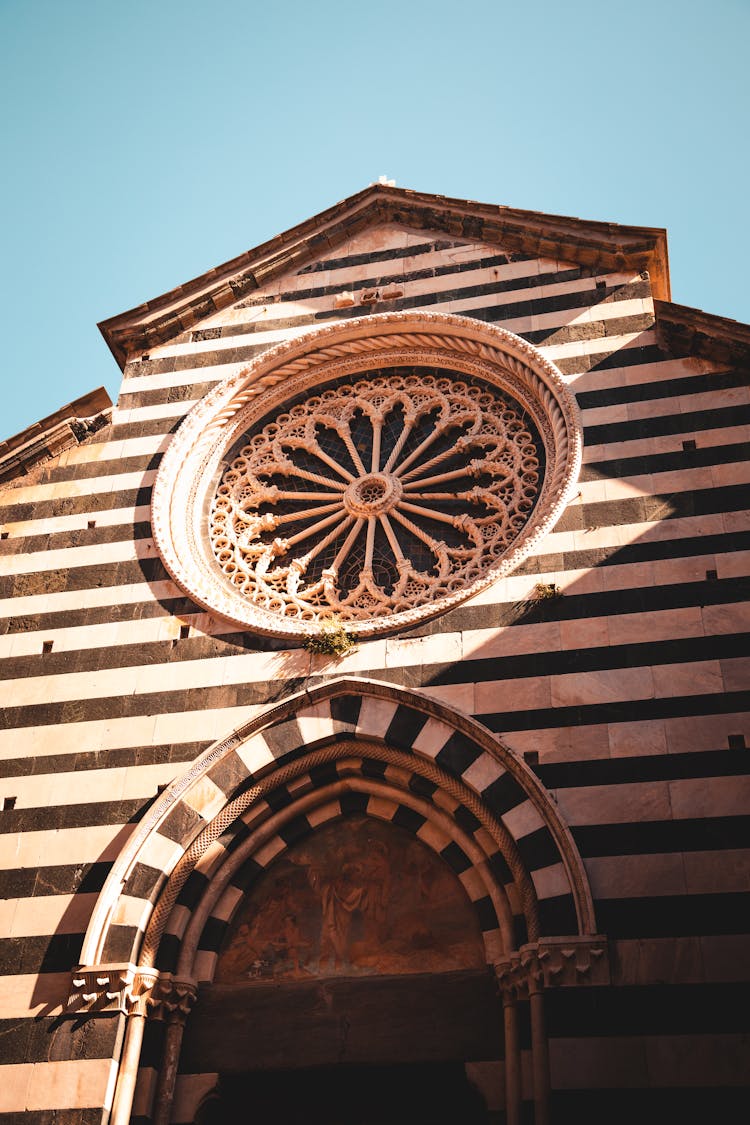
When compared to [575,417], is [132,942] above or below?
below

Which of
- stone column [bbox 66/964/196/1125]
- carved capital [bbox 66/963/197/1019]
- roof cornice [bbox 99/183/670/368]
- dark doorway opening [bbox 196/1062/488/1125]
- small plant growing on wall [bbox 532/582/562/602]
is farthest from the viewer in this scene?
roof cornice [bbox 99/183/670/368]

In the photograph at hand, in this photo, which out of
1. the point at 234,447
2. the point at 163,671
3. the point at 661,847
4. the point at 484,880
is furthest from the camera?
the point at 234,447

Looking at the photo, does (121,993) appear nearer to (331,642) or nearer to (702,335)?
(331,642)

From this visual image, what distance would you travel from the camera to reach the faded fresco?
9.81 m

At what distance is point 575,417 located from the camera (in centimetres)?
1192

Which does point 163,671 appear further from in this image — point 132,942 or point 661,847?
point 661,847

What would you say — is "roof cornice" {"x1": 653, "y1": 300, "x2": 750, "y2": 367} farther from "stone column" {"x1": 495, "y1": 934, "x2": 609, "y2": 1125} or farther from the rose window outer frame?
"stone column" {"x1": 495, "y1": 934, "x2": 609, "y2": 1125}

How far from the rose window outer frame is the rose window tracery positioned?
0.47ft

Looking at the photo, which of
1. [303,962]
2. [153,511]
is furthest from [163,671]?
[303,962]

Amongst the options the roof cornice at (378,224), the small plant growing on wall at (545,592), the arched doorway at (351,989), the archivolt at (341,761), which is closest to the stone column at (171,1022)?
the arched doorway at (351,989)

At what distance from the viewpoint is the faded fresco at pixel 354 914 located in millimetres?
9812

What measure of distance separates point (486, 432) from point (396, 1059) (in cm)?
637

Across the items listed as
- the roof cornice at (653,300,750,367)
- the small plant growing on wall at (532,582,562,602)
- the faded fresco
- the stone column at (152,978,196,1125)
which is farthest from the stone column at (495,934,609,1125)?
the roof cornice at (653,300,750,367)

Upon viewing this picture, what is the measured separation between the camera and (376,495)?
41.7ft
